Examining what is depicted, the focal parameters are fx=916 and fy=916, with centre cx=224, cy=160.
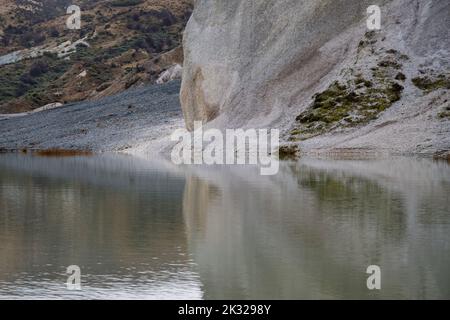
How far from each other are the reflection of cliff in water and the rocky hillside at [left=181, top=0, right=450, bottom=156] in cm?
1330

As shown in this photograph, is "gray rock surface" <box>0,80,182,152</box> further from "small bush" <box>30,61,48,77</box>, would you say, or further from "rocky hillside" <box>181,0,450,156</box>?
"small bush" <box>30,61,48,77</box>

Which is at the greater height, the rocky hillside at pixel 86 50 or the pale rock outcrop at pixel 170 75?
the rocky hillside at pixel 86 50

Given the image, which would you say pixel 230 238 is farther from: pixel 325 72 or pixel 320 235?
pixel 325 72

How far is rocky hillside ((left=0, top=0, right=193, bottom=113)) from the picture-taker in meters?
93.1

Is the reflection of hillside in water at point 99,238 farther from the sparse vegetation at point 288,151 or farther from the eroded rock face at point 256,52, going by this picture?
the eroded rock face at point 256,52

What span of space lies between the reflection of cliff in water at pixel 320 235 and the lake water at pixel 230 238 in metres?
0.02

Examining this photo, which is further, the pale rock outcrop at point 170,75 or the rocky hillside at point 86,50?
the rocky hillside at point 86,50

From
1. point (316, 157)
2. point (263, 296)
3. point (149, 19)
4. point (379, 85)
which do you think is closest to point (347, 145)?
point (316, 157)

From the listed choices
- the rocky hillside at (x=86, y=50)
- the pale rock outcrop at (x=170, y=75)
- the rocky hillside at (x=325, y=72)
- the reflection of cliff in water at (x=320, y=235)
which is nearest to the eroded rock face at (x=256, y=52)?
the rocky hillside at (x=325, y=72)

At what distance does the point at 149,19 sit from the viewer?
431 ft

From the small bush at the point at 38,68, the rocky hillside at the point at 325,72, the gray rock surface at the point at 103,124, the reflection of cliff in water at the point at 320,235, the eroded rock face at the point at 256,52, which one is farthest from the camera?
the small bush at the point at 38,68

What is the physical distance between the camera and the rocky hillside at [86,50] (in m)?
93.1

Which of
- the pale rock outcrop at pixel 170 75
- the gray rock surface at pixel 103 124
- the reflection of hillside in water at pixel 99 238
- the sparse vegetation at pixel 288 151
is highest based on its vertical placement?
the pale rock outcrop at pixel 170 75

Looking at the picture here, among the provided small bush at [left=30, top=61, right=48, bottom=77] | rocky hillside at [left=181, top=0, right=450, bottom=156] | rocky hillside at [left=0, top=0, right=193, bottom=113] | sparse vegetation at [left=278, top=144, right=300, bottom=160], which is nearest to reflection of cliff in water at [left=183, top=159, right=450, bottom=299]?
sparse vegetation at [left=278, top=144, right=300, bottom=160]
